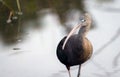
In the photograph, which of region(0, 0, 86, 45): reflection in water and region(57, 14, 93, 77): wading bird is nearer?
region(57, 14, 93, 77): wading bird

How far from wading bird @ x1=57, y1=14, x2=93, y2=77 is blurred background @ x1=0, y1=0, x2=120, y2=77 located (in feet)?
1.10

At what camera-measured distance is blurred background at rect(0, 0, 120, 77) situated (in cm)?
438

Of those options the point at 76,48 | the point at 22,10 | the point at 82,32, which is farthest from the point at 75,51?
the point at 22,10

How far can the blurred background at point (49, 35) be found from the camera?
14.4ft

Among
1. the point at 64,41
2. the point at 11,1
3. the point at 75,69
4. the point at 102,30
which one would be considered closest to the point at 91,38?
the point at 102,30

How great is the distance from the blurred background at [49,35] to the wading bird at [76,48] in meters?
0.34

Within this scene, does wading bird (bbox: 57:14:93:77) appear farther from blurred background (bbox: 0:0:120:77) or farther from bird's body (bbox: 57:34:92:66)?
blurred background (bbox: 0:0:120:77)

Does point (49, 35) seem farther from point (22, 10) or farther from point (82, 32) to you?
point (82, 32)

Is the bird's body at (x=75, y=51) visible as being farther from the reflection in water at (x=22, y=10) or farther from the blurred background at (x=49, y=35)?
the reflection in water at (x=22, y=10)

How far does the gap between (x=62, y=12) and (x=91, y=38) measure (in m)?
0.84

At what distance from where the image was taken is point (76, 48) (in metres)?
3.94

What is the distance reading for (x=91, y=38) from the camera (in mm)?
4910

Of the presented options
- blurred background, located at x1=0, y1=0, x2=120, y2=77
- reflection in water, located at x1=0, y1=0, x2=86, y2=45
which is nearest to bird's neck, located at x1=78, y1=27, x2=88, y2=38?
blurred background, located at x1=0, y1=0, x2=120, y2=77

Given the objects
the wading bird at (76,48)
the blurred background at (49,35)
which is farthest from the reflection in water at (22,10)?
the wading bird at (76,48)
